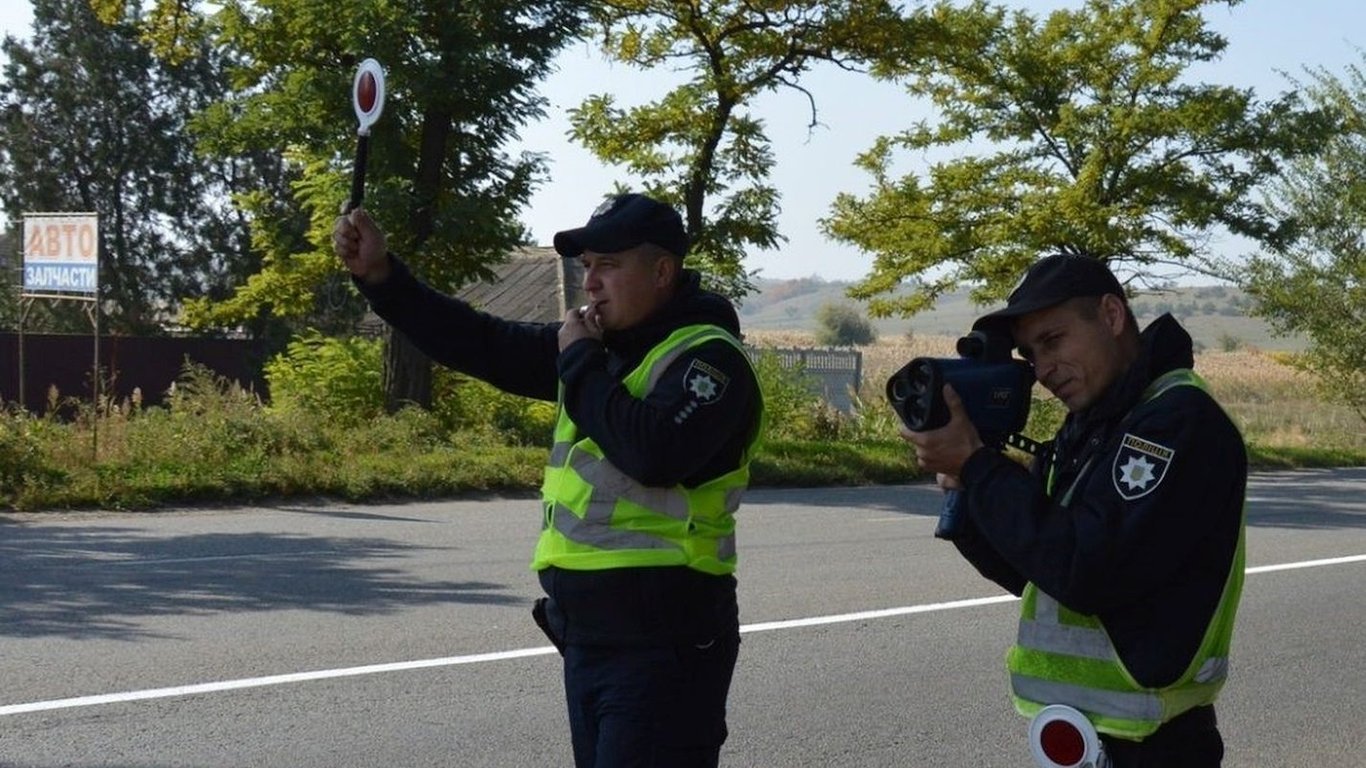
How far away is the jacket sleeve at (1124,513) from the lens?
9.67ft

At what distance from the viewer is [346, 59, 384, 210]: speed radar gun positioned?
4047 mm

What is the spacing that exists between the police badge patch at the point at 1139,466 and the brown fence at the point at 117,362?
27.9 meters

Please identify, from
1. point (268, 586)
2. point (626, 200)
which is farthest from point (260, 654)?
point (626, 200)

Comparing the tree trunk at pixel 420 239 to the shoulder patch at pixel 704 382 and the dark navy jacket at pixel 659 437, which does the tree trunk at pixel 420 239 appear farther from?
the shoulder patch at pixel 704 382

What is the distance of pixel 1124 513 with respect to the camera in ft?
9.73

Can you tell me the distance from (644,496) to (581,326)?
407mm

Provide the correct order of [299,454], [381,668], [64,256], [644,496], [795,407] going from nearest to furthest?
[644,496] → [381,668] → [299,454] → [64,256] → [795,407]

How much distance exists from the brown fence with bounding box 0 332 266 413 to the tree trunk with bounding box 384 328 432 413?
31.9 feet

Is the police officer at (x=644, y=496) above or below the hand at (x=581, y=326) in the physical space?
below

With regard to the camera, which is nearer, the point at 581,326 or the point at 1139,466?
the point at 1139,466

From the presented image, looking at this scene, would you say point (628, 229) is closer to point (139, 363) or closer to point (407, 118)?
point (407, 118)

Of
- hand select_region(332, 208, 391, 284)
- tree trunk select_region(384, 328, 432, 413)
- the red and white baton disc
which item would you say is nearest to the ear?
hand select_region(332, 208, 391, 284)

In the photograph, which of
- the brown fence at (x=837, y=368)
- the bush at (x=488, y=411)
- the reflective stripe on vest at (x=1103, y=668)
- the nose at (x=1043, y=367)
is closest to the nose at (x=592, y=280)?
the nose at (x=1043, y=367)

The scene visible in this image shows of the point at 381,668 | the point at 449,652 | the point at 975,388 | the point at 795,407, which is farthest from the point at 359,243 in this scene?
the point at 795,407
